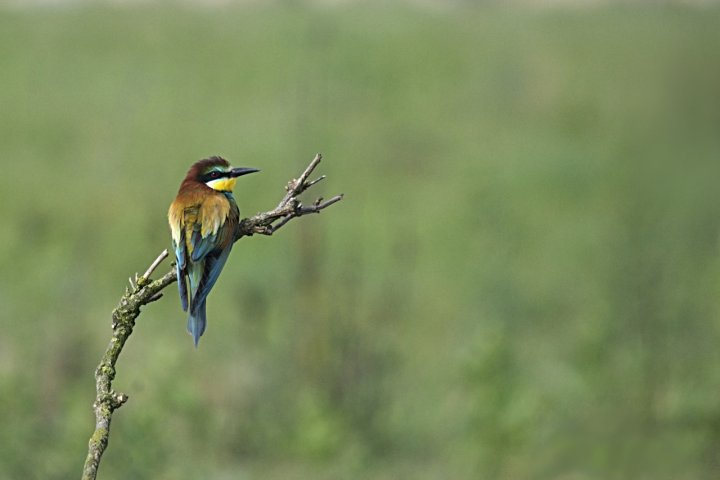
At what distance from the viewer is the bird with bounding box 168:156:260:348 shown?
7.14 feet

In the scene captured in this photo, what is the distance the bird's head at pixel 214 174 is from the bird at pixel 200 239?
1cm

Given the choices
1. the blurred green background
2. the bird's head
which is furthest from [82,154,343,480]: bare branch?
the blurred green background

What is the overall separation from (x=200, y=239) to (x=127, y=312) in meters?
0.46

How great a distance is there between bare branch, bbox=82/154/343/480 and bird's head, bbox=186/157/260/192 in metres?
0.42

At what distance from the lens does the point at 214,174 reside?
253 cm

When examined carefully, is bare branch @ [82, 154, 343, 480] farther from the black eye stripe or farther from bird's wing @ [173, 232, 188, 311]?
the black eye stripe

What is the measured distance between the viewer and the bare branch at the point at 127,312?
1.58 m

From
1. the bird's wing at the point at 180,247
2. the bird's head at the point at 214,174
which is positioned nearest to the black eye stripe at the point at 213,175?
the bird's head at the point at 214,174

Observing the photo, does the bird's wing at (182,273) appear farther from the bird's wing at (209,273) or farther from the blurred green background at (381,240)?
the blurred green background at (381,240)

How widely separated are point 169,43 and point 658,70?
7143mm

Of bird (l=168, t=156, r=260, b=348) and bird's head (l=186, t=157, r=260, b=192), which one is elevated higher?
bird's head (l=186, t=157, r=260, b=192)

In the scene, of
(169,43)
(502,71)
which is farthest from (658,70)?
(169,43)

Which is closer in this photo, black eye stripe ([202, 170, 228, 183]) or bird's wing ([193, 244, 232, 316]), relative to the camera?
bird's wing ([193, 244, 232, 316])

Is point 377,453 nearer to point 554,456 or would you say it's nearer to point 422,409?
point 422,409
